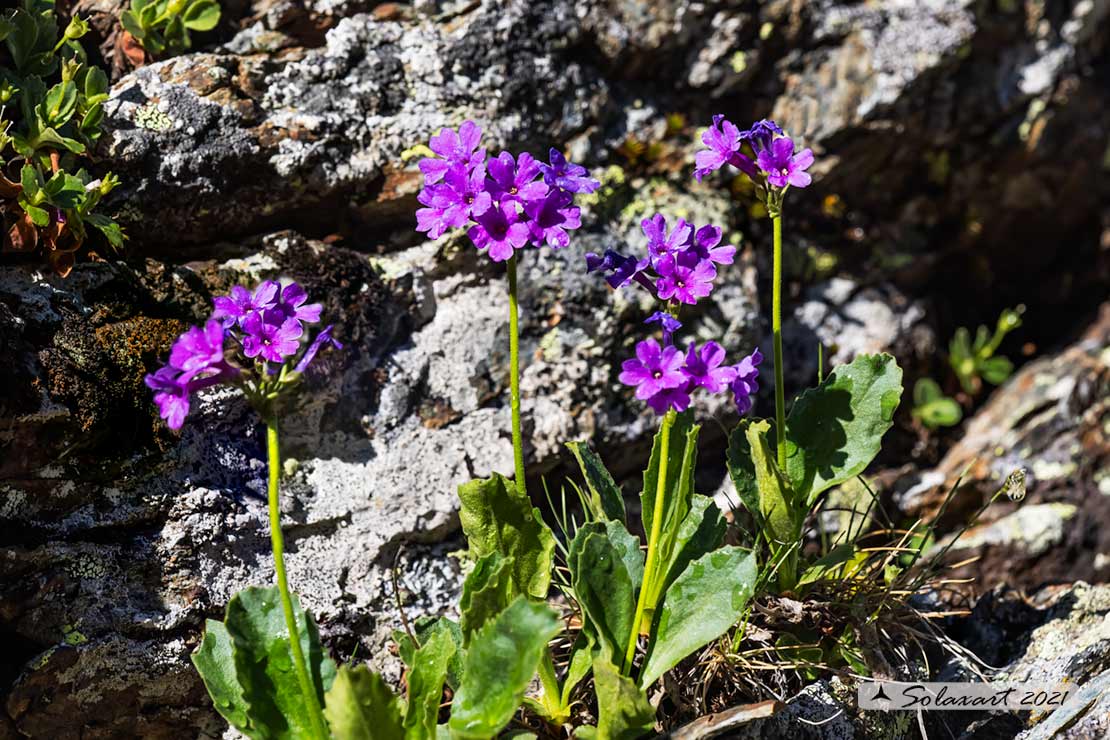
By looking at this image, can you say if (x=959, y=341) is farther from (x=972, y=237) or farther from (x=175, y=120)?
(x=175, y=120)

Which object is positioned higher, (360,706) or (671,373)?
(671,373)

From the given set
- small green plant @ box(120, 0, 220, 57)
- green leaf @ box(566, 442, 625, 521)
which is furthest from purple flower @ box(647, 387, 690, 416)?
small green plant @ box(120, 0, 220, 57)

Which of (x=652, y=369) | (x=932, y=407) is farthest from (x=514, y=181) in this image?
(x=932, y=407)

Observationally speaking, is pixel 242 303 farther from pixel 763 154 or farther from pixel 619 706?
pixel 763 154

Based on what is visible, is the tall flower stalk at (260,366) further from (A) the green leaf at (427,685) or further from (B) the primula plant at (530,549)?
(A) the green leaf at (427,685)

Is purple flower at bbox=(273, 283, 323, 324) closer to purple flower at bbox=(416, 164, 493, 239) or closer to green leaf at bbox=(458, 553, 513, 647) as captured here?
purple flower at bbox=(416, 164, 493, 239)
